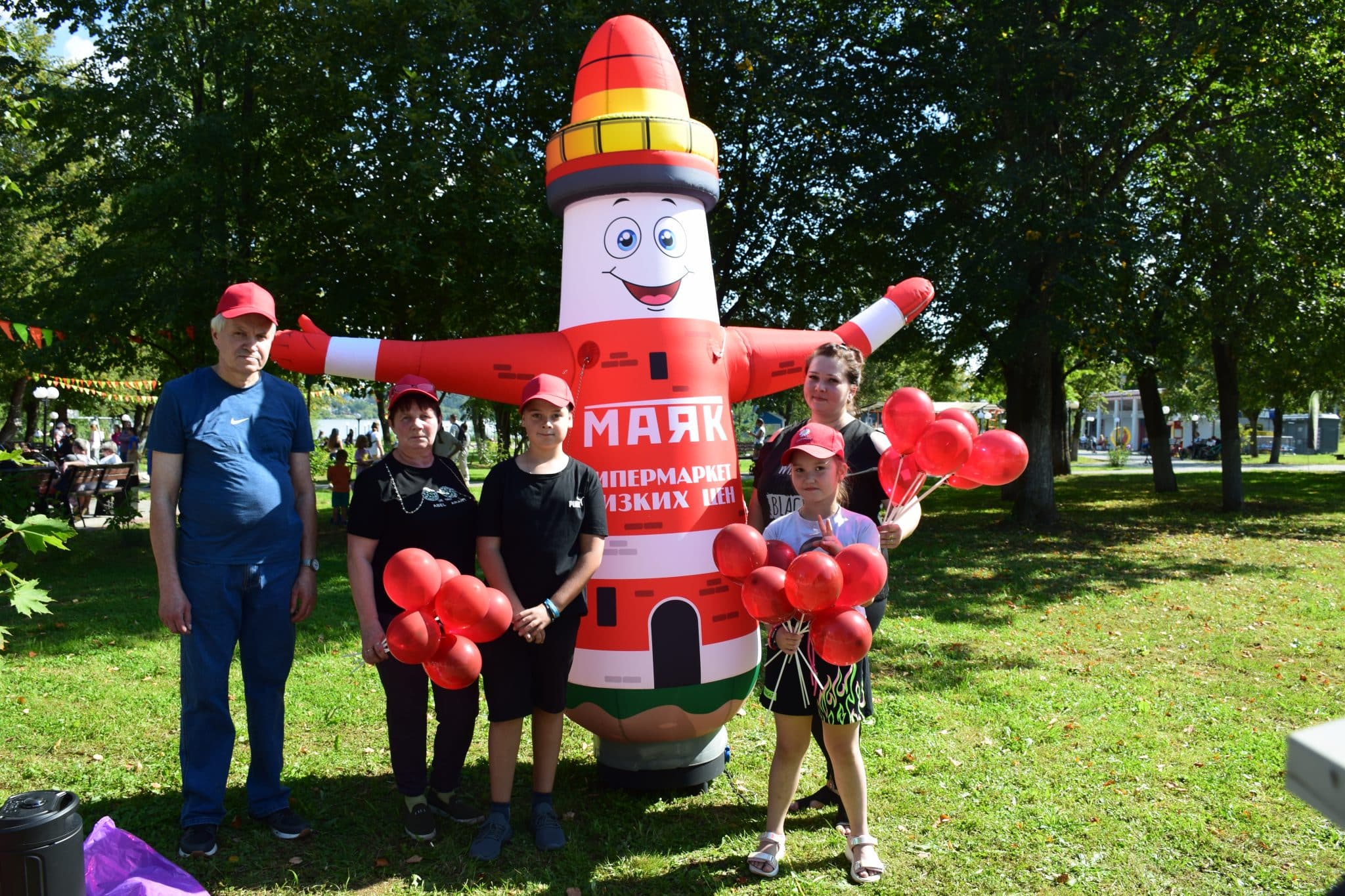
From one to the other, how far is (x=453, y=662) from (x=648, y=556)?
3.49ft

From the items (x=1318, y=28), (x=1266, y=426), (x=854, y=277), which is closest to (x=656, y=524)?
(x=854, y=277)

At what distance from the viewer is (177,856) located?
3.64m

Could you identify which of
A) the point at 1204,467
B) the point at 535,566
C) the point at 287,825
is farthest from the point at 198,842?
the point at 1204,467

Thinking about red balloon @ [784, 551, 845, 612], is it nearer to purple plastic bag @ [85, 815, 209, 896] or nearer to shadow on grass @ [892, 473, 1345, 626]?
purple plastic bag @ [85, 815, 209, 896]

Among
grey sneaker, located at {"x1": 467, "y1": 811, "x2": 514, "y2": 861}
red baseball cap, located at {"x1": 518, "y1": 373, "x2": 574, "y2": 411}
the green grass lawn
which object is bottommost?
the green grass lawn

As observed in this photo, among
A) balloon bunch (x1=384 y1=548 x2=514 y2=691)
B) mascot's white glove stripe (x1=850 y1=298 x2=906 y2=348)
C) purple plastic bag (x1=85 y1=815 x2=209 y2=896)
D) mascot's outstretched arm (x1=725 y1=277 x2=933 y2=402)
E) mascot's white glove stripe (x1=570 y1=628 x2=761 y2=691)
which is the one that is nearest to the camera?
purple plastic bag (x1=85 y1=815 x2=209 y2=896)

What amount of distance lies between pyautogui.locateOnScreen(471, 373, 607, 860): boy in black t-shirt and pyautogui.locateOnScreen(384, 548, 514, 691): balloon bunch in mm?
249

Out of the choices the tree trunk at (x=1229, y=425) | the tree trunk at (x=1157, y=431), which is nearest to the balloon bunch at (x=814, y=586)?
the tree trunk at (x=1229, y=425)

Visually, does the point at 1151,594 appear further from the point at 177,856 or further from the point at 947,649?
the point at 177,856

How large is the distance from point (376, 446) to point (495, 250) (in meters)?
9.23

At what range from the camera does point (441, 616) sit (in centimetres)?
325

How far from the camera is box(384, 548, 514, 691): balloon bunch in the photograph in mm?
3170

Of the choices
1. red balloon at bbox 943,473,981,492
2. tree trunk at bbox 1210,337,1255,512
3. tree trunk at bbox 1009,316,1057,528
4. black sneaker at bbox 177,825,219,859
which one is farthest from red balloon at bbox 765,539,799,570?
tree trunk at bbox 1210,337,1255,512

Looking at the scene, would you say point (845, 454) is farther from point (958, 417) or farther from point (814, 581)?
point (814, 581)
